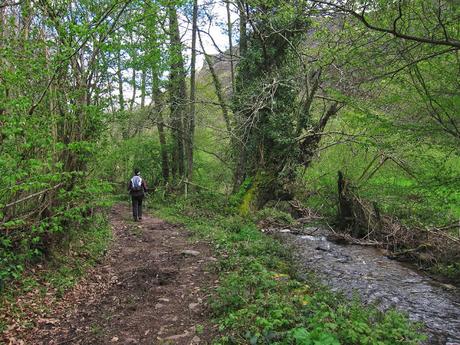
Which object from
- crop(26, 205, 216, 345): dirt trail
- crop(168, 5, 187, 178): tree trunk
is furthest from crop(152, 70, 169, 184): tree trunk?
crop(26, 205, 216, 345): dirt trail

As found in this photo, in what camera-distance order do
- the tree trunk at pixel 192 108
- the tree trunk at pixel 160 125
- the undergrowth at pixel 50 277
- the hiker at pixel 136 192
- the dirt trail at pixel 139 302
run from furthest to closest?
the tree trunk at pixel 192 108 → the tree trunk at pixel 160 125 → the hiker at pixel 136 192 → the undergrowth at pixel 50 277 → the dirt trail at pixel 139 302

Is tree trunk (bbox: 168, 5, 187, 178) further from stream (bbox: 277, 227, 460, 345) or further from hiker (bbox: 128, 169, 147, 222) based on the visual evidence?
stream (bbox: 277, 227, 460, 345)

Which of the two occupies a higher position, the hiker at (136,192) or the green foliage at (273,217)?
the hiker at (136,192)

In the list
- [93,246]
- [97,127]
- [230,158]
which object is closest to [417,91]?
[97,127]

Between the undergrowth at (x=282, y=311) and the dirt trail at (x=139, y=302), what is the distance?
36cm

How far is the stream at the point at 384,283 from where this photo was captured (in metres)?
5.84

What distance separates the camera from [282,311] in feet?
14.9

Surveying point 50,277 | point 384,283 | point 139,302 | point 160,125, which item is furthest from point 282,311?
point 160,125

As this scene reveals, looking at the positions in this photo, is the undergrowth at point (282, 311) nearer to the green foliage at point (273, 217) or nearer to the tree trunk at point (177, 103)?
the green foliage at point (273, 217)

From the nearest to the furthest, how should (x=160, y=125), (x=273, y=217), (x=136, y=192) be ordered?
(x=136, y=192) → (x=273, y=217) → (x=160, y=125)

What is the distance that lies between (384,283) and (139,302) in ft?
15.8

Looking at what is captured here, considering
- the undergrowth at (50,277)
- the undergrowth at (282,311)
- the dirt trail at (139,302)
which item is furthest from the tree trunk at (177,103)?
the undergrowth at (282,311)

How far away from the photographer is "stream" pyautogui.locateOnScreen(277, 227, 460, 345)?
584cm

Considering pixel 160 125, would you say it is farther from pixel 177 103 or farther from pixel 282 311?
pixel 282 311
